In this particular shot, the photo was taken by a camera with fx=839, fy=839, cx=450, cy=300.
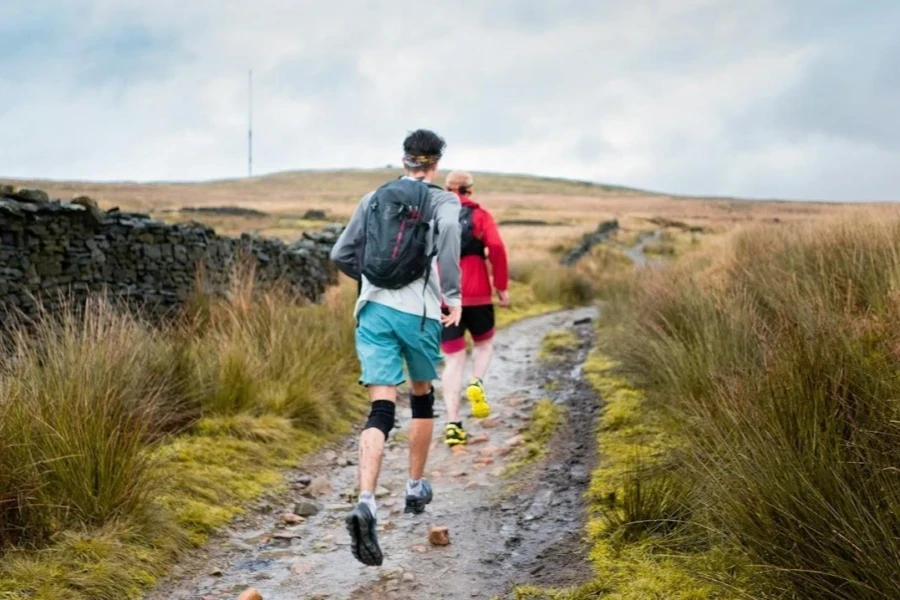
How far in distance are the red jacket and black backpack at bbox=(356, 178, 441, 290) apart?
2.56 m

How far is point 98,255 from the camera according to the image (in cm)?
998

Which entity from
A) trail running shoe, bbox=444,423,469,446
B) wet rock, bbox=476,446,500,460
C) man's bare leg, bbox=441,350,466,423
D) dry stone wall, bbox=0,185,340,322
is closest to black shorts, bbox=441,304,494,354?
man's bare leg, bbox=441,350,466,423

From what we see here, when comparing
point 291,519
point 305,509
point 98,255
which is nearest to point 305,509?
point 305,509

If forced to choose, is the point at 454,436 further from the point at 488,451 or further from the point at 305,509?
the point at 305,509

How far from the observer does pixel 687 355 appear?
6.07 meters

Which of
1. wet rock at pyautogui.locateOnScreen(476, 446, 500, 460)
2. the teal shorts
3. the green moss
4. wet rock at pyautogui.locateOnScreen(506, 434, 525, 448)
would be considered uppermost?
the teal shorts

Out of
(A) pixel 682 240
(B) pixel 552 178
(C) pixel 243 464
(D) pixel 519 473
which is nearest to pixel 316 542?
(C) pixel 243 464

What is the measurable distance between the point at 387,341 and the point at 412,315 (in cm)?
19

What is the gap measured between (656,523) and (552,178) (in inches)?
6142

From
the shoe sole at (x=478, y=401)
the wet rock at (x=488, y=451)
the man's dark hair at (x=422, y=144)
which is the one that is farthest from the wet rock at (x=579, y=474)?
the man's dark hair at (x=422, y=144)

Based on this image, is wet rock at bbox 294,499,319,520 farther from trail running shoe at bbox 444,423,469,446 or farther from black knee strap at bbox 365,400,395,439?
trail running shoe at bbox 444,423,469,446

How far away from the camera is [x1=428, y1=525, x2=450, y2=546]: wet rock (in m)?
4.51

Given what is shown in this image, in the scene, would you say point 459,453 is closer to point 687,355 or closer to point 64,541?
point 687,355

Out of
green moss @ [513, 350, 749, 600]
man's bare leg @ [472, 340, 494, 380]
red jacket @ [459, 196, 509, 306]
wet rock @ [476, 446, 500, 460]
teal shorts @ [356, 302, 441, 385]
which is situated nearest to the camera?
green moss @ [513, 350, 749, 600]
